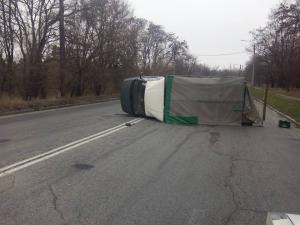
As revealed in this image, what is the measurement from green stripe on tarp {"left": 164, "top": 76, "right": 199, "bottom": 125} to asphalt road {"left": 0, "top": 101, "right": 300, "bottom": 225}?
4751 millimetres

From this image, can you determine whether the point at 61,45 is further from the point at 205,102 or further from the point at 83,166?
the point at 83,166

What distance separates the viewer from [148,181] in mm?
6848

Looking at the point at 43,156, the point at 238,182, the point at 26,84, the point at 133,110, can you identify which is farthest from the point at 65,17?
the point at 238,182

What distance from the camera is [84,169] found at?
761 cm

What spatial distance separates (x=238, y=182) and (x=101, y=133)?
6711 millimetres

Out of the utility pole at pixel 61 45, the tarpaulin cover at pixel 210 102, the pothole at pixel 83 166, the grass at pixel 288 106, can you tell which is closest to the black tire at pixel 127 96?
the tarpaulin cover at pixel 210 102

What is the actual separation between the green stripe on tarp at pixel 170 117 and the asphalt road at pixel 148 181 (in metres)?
4.75

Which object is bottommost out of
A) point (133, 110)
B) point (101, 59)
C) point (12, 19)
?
point (133, 110)

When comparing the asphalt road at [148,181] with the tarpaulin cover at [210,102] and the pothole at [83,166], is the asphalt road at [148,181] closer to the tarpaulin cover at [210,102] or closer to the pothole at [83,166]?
the pothole at [83,166]

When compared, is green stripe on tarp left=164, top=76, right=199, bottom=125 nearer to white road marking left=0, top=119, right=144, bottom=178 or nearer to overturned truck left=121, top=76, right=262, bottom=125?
overturned truck left=121, top=76, right=262, bottom=125

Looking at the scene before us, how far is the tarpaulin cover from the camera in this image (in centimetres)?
1716

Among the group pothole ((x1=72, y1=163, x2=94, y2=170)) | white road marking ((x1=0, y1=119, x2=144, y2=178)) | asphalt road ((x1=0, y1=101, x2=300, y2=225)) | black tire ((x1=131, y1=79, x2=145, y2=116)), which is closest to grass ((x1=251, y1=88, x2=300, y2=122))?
black tire ((x1=131, y1=79, x2=145, y2=116))

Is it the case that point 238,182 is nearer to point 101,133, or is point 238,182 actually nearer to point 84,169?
point 84,169

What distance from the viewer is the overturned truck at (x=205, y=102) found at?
17.2 metres
